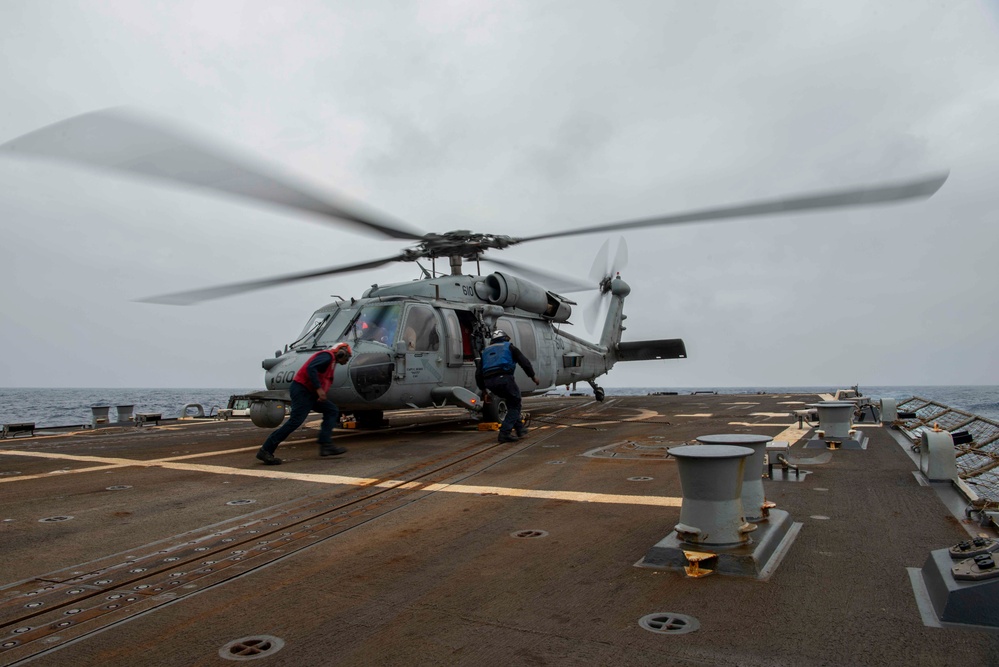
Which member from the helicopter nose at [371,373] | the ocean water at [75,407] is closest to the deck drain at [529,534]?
the helicopter nose at [371,373]

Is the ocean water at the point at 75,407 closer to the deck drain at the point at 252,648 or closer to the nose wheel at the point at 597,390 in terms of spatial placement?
the nose wheel at the point at 597,390

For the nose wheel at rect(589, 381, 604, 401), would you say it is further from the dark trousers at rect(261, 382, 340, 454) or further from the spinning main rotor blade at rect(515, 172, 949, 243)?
the dark trousers at rect(261, 382, 340, 454)

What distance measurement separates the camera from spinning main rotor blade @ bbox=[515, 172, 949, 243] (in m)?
5.77

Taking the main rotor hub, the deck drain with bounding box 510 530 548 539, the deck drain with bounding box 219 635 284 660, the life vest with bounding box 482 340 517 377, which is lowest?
the deck drain with bounding box 219 635 284 660

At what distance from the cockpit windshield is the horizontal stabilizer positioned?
10.1 meters

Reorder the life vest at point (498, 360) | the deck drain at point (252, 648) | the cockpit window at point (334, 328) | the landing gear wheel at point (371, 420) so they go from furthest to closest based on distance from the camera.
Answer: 1. the landing gear wheel at point (371, 420)
2. the cockpit window at point (334, 328)
3. the life vest at point (498, 360)
4. the deck drain at point (252, 648)

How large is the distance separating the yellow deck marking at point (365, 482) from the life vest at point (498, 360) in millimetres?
3947

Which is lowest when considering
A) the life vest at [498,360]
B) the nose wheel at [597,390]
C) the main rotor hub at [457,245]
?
the nose wheel at [597,390]

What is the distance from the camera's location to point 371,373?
997 cm

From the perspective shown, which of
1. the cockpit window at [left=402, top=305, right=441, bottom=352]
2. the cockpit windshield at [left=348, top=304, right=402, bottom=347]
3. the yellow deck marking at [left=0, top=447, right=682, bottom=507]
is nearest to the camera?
the yellow deck marking at [left=0, top=447, right=682, bottom=507]

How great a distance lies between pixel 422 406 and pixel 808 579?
843 cm

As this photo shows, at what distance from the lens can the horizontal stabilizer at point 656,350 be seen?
61.3 ft

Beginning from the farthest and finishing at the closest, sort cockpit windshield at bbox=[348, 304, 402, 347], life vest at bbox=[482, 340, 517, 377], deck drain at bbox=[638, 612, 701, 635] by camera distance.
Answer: cockpit windshield at bbox=[348, 304, 402, 347], life vest at bbox=[482, 340, 517, 377], deck drain at bbox=[638, 612, 701, 635]

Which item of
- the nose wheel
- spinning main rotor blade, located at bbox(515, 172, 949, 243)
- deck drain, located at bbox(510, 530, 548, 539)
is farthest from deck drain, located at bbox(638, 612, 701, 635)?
the nose wheel
